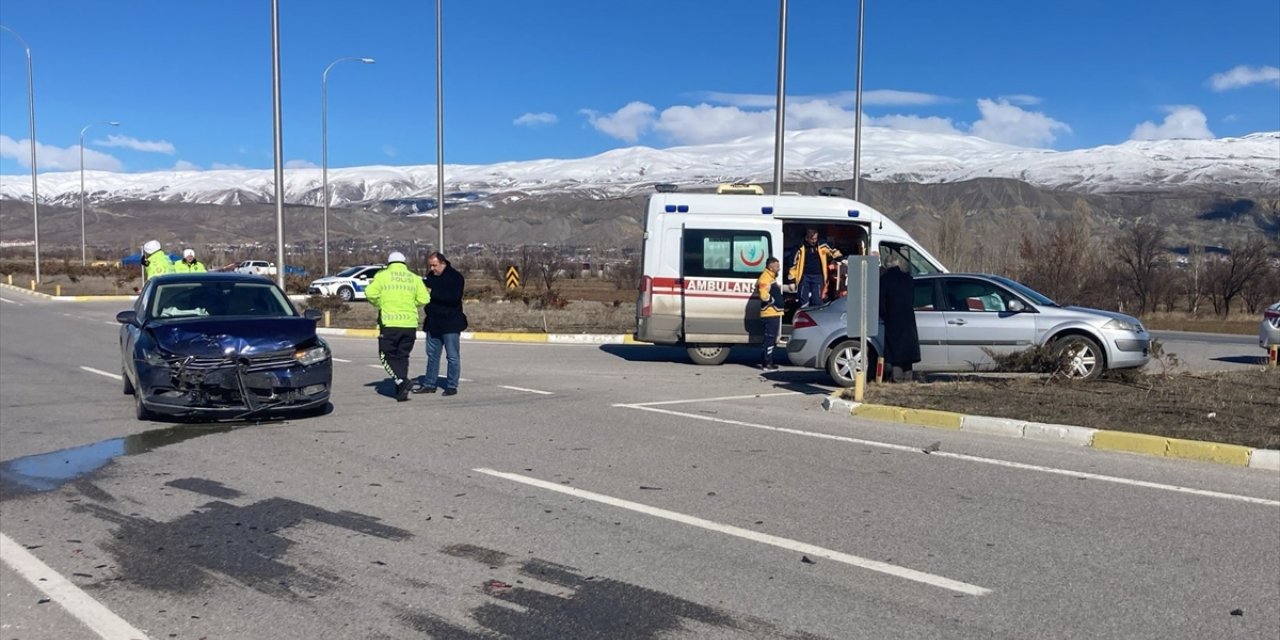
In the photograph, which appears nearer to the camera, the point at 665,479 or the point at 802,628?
the point at 802,628

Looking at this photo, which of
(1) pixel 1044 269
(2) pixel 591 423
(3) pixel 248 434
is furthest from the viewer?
(1) pixel 1044 269

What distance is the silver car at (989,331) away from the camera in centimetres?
1304

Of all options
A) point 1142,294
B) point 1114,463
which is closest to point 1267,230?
point 1142,294

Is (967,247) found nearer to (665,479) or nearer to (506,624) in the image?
(665,479)

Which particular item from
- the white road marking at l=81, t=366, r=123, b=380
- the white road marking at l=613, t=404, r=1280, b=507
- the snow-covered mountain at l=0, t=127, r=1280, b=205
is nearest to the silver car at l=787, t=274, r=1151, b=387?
the white road marking at l=613, t=404, r=1280, b=507

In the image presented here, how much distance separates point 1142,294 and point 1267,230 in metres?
66.9

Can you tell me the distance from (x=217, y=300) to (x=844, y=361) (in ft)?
25.0

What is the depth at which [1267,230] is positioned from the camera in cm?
9944

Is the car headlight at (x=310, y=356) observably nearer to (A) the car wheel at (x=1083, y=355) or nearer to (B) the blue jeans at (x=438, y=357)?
(B) the blue jeans at (x=438, y=357)

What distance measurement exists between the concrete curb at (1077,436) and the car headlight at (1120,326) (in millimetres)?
3878

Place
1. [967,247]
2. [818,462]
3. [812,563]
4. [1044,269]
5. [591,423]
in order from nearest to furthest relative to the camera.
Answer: [812,563] → [818,462] → [591,423] → [1044,269] → [967,247]

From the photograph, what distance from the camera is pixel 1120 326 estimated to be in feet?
43.0

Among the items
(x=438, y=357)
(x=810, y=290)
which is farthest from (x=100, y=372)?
(x=810, y=290)

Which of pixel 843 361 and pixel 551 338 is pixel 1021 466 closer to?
pixel 843 361
